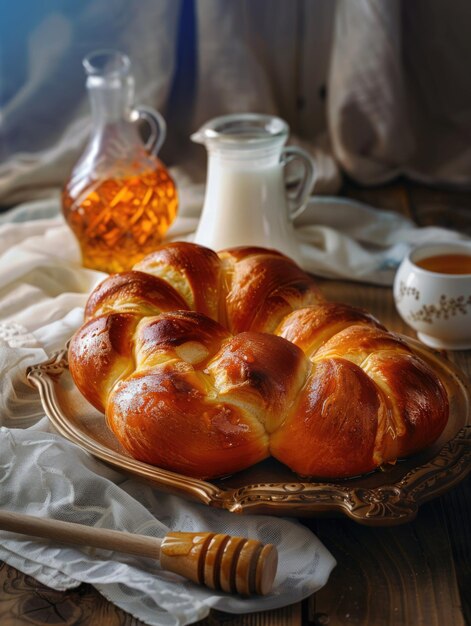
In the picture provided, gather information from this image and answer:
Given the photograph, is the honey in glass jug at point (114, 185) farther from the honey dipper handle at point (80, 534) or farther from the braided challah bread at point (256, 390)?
the honey dipper handle at point (80, 534)

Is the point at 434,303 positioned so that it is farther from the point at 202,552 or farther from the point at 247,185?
Result: the point at 202,552

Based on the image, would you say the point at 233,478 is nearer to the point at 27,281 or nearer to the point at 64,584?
the point at 64,584

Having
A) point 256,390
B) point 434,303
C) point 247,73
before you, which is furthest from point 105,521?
point 247,73

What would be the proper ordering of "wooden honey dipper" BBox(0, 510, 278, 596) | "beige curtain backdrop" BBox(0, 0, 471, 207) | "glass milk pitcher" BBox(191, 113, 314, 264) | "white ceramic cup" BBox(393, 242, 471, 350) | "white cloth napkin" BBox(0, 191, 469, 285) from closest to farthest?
"wooden honey dipper" BBox(0, 510, 278, 596), "white ceramic cup" BBox(393, 242, 471, 350), "glass milk pitcher" BBox(191, 113, 314, 264), "white cloth napkin" BBox(0, 191, 469, 285), "beige curtain backdrop" BBox(0, 0, 471, 207)

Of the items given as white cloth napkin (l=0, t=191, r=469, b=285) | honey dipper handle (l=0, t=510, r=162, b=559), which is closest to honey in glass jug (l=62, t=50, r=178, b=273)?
white cloth napkin (l=0, t=191, r=469, b=285)

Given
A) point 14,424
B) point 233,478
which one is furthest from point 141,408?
point 14,424

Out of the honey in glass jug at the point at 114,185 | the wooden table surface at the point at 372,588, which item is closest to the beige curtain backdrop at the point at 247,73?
the honey in glass jug at the point at 114,185

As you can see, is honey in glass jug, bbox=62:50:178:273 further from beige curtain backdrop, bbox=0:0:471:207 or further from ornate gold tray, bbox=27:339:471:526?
ornate gold tray, bbox=27:339:471:526
